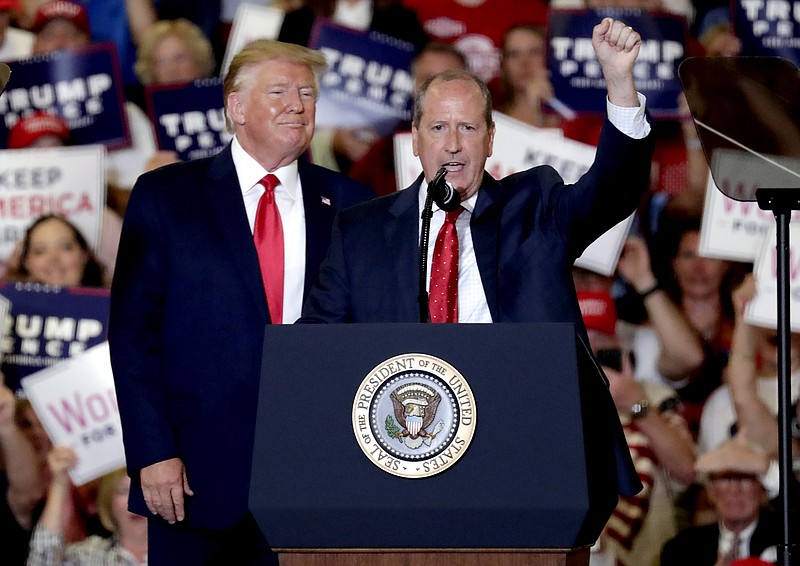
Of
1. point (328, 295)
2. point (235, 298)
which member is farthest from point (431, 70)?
point (328, 295)

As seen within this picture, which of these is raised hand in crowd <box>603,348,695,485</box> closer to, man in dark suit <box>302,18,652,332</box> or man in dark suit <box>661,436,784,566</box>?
man in dark suit <box>661,436,784,566</box>

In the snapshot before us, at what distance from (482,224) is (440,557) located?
24.9 inches

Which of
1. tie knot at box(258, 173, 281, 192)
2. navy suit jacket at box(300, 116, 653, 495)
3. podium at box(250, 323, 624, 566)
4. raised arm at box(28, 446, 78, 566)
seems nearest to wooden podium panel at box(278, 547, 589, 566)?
podium at box(250, 323, 624, 566)

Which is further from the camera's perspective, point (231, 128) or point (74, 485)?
point (74, 485)

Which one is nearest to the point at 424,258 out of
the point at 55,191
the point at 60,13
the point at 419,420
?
the point at 419,420

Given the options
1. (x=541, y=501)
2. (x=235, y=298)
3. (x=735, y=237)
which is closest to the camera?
(x=541, y=501)

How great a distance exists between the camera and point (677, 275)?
4.39 m

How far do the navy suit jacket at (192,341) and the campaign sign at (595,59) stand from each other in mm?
2038

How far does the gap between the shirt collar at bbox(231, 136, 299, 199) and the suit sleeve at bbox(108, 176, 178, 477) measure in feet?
0.57

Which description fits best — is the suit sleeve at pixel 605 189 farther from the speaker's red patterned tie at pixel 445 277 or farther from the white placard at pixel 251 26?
the white placard at pixel 251 26

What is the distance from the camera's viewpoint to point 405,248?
213 centimetres

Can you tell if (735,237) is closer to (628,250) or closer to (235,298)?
(628,250)

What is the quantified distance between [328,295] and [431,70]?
236cm

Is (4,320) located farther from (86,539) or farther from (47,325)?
(86,539)
